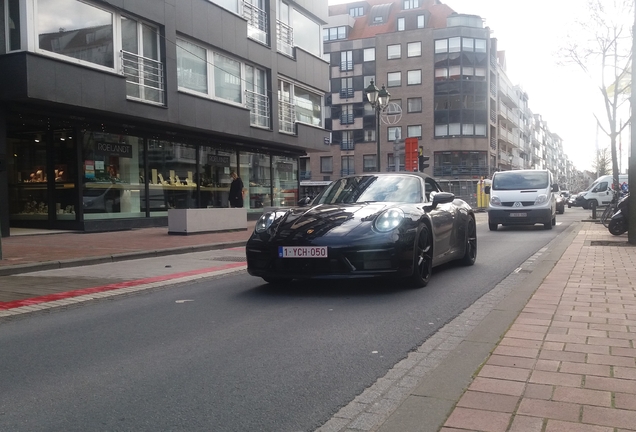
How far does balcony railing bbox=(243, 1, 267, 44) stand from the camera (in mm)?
23172

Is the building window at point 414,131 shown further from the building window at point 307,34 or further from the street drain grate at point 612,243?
the street drain grate at point 612,243

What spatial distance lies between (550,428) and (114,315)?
13.7ft

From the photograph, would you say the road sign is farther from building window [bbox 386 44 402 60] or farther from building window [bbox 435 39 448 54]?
building window [bbox 386 44 402 60]

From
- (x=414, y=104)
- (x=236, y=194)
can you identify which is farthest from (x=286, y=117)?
(x=414, y=104)

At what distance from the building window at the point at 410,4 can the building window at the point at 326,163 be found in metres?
21.3

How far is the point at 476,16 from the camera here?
65375 mm

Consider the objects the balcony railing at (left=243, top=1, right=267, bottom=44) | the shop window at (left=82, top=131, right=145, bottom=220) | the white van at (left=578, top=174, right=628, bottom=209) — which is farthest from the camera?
the white van at (left=578, top=174, right=628, bottom=209)

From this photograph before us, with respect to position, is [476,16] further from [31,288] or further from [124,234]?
[31,288]

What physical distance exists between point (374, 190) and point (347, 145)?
64.6 meters

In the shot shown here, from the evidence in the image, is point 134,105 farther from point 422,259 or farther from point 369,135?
point 369,135

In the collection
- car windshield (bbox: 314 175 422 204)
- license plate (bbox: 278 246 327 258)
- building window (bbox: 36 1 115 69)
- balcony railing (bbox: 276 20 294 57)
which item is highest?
balcony railing (bbox: 276 20 294 57)

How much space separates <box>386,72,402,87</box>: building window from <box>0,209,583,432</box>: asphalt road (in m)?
63.7

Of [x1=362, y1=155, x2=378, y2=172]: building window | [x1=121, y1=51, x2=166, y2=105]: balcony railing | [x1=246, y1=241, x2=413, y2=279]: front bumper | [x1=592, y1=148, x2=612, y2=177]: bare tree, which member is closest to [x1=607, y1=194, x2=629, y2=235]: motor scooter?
[x1=246, y1=241, x2=413, y2=279]: front bumper

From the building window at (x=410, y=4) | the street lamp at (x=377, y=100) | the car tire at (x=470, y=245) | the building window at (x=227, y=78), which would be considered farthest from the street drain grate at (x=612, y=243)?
the building window at (x=410, y=4)
